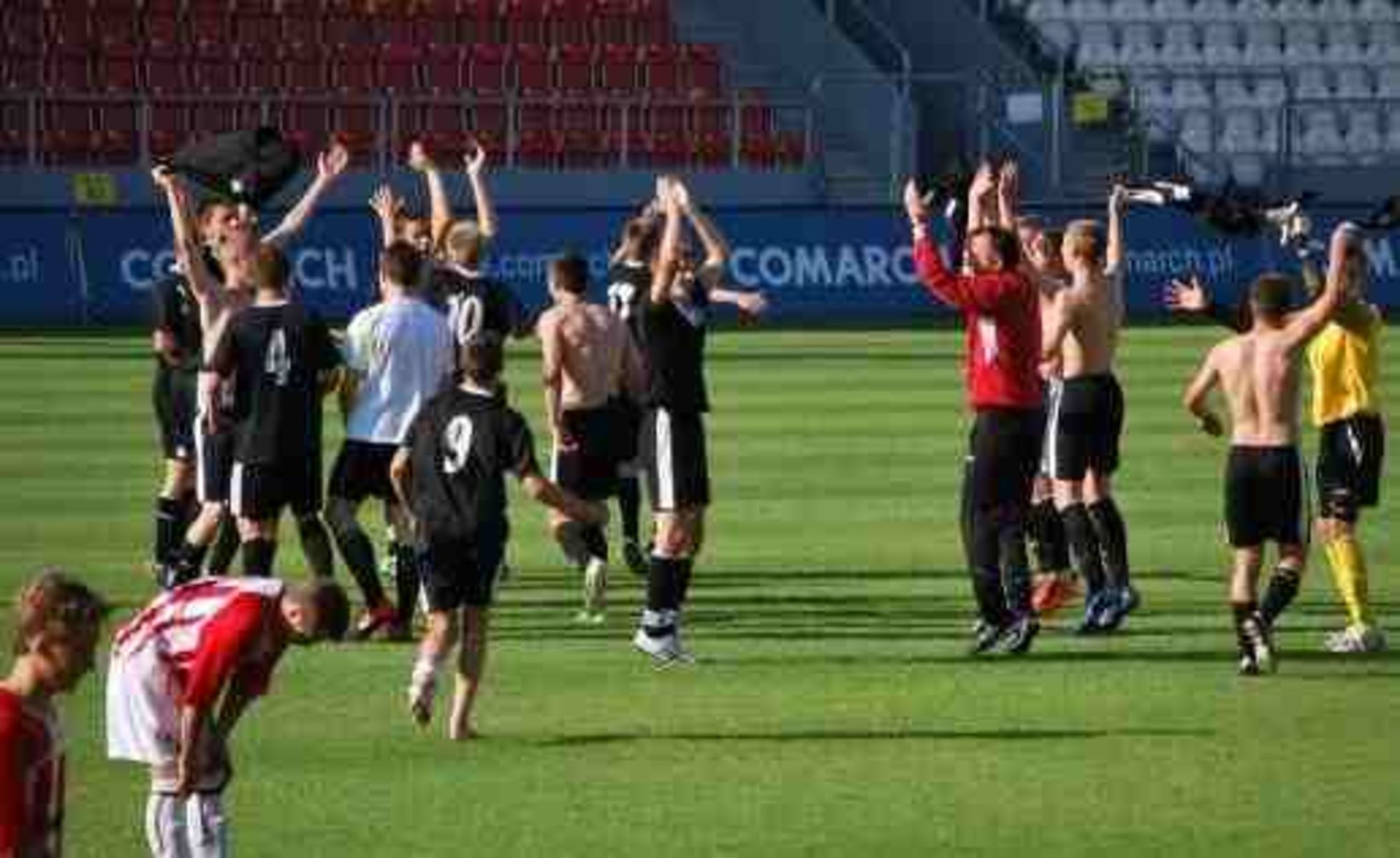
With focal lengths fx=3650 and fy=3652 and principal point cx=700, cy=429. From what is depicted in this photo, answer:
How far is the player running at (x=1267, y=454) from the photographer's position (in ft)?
57.5

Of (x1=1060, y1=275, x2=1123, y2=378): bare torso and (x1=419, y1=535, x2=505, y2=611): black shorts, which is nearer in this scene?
(x1=419, y1=535, x2=505, y2=611): black shorts

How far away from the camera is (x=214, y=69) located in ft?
157

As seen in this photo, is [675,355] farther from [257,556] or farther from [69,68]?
[69,68]

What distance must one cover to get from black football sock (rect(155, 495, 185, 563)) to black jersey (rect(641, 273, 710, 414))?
13.0ft

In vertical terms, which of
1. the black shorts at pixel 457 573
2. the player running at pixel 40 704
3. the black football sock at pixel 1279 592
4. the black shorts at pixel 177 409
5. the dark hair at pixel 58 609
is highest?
the dark hair at pixel 58 609

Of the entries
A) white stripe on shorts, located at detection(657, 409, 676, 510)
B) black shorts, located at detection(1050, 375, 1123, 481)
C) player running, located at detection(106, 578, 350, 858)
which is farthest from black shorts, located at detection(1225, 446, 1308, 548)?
player running, located at detection(106, 578, 350, 858)

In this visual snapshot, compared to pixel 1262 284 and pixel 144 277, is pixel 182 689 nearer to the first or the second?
pixel 1262 284

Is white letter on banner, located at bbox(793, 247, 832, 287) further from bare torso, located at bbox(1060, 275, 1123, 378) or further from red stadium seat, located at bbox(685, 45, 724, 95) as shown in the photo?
bare torso, located at bbox(1060, 275, 1123, 378)

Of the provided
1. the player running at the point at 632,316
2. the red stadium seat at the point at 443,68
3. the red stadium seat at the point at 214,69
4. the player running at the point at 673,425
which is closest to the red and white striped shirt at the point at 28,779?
the player running at the point at 673,425

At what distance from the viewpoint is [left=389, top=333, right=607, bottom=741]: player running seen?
15.3m

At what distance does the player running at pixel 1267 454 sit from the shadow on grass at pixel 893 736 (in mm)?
1701

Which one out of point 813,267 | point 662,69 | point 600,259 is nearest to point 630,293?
point 600,259

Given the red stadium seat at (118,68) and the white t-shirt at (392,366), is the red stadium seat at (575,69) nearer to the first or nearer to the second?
the red stadium seat at (118,68)

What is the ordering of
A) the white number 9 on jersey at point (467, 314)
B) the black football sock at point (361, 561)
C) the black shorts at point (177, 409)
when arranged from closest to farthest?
the black football sock at point (361, 561)
the white number 9 on jersey at point (467, 314)
the black shorts at point (177, 409)
